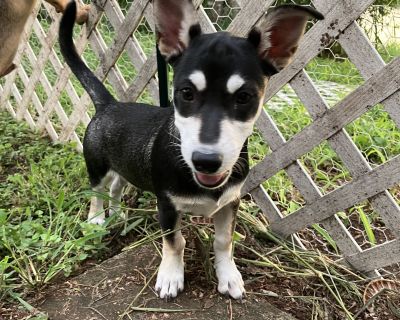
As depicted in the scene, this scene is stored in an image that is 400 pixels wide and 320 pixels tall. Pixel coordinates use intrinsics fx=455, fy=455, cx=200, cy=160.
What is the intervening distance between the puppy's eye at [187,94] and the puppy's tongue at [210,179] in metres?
0.30

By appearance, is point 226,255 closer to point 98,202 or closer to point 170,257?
point 170,257

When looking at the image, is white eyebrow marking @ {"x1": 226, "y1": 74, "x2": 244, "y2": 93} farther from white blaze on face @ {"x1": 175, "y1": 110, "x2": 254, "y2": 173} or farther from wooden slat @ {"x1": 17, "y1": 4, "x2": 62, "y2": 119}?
wooden slat @ {"x1": 17, "y1": 4, "x2": 62, "y2": 119}

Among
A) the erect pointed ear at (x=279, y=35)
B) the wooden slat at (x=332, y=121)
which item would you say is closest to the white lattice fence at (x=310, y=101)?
the wooden slat at (x=332, y=121)

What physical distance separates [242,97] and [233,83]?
0.07m

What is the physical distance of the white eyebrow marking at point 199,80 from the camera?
174cm

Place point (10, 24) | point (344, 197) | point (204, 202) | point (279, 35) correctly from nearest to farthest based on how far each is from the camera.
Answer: point (10, 24)
point (279, 35)
point (204, 202)
point (344, 197)

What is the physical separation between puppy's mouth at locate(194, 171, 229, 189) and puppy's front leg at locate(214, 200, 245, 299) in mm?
374

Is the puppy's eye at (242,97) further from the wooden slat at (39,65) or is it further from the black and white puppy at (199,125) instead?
the wooden slat at (39,65)

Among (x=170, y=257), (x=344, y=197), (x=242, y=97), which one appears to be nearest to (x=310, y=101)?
(x=344, y=197)

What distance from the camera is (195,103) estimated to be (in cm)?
178

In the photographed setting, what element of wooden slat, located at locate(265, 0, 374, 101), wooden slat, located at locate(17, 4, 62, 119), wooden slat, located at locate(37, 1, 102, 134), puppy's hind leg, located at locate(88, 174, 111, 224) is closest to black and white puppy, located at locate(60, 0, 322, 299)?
puppy's hind leg, located at locate(88, 174, 111, 224)

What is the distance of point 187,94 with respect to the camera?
5.92ft

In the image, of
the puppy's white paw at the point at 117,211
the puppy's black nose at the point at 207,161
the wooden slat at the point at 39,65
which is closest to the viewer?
the puppy's black nose at the point at 207,161

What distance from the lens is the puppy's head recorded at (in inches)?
66.3
